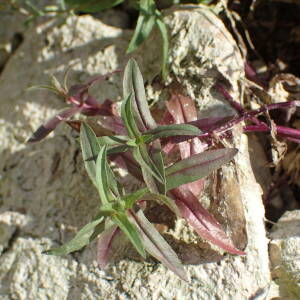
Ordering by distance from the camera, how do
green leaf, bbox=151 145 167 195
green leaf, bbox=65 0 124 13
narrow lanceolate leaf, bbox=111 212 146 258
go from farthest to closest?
green leaf, bbox=65 0 124 13
green leaf, bbox=151 145 167 195
narrow lanceolate leaf, bbox=111 212 146 258

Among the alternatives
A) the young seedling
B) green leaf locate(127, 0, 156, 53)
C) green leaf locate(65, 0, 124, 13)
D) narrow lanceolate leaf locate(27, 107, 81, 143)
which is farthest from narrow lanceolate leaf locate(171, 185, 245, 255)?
green leaf locate(65, 0, 124, 13)

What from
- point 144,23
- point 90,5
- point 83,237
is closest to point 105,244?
point 83,237

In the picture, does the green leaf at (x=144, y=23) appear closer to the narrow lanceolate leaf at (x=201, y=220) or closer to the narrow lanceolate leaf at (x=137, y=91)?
the narrow lanceolate leaf at (x=137, y=91)

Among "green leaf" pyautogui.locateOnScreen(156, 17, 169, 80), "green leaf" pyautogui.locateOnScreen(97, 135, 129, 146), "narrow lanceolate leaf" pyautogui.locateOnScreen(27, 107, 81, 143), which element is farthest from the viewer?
"green leaf" pyautogui.locateOnScreen(156, 17, 169, 80)

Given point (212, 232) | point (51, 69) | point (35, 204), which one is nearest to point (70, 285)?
point (35, 204)

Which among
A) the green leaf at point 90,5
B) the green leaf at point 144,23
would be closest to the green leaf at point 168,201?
the green leaf at point 144,23

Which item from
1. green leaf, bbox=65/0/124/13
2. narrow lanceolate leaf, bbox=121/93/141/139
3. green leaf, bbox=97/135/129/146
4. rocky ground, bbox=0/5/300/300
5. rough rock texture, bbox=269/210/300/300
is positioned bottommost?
rough rock texture, bbox=269/210/300/300

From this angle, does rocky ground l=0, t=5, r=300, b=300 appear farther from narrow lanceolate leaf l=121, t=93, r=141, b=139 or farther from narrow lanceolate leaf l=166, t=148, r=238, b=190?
narrow lanceolate leaf l=121, t=93, r=141, b=139
